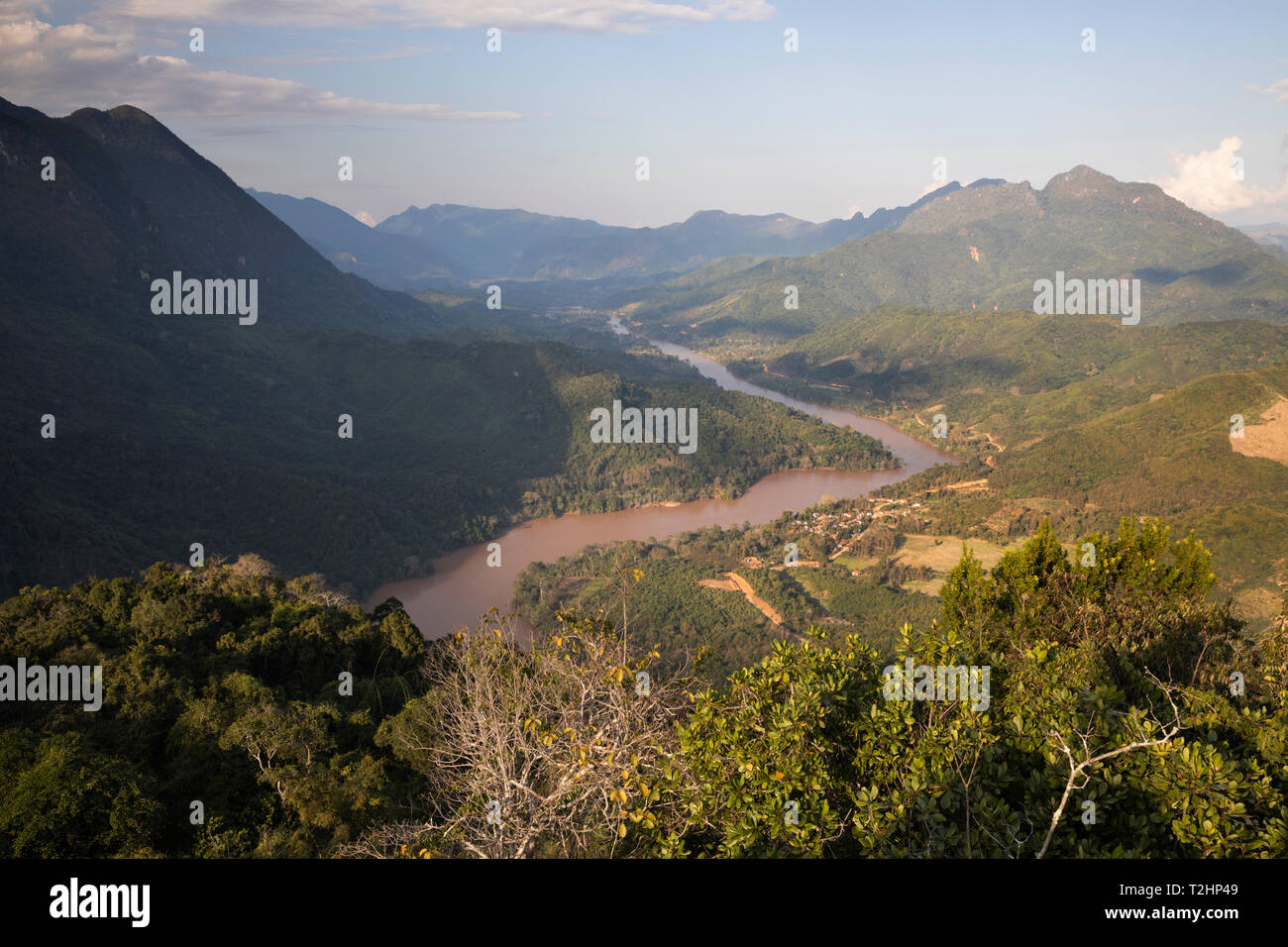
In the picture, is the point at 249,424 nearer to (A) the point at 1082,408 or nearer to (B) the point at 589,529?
(B) the point at 589,529

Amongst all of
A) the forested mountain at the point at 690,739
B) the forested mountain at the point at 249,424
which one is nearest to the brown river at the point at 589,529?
the forested mountain at the point at 249,424

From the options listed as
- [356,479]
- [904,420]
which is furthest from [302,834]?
[904,420]

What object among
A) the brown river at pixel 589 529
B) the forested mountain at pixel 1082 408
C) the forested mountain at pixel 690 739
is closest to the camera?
the forested mountain at pixel 690 739

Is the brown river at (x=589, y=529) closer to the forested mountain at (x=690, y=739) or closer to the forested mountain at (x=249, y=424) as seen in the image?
the forested mountain at (x=249, y=424)

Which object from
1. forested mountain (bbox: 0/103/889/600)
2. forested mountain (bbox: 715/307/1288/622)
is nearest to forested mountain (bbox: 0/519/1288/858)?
forested mountain (bbox: 0/103/889/600)

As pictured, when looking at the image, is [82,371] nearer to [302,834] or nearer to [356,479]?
[356,479]
